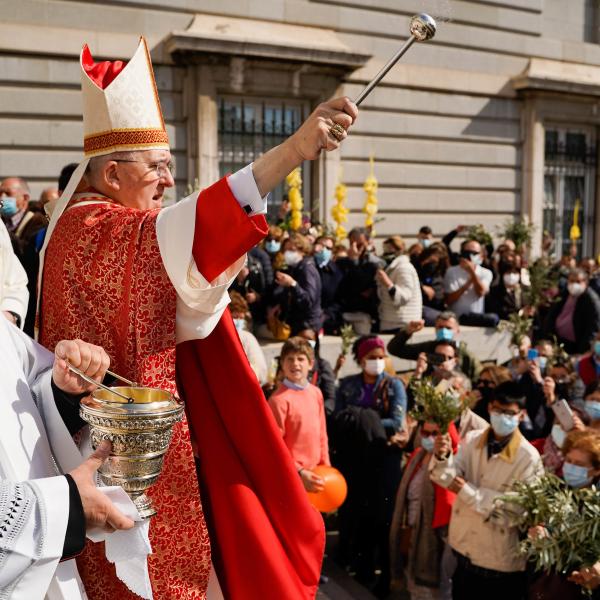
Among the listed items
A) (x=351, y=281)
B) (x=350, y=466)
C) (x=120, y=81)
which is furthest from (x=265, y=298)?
(x=120, y=81)

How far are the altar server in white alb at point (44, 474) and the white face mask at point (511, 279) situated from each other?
967 centimetres

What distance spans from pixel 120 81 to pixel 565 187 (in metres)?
Answer: 16.4

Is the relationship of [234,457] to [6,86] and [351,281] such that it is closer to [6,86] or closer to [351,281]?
[351,281]

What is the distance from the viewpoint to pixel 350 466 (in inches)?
237

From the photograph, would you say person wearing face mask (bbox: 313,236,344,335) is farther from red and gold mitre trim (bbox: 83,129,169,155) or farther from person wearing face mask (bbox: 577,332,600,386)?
red and gold mitre trim (bbox: 83,129,169,155)

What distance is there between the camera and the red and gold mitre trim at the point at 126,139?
2.57 m

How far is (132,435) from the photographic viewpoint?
1849 millimetres

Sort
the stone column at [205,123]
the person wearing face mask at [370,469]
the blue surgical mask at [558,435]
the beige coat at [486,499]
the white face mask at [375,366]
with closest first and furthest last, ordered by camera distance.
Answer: the beige coat at [486,499], the blue surgical mask at [558,435], the person wearing face mask at [370,469], the white face mask at [375,366], the stone column at [205,123]

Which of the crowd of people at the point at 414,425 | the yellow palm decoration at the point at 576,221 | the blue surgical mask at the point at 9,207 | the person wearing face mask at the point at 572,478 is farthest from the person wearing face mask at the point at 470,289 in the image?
the person wearing face mask at the point at 572,478

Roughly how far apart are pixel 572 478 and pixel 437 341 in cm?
276

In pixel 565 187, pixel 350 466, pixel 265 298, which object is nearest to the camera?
pixel 350 466

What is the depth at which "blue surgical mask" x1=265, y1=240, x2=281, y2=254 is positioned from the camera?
961 cm

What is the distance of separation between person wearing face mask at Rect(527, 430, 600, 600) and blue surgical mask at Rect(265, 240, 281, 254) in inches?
215

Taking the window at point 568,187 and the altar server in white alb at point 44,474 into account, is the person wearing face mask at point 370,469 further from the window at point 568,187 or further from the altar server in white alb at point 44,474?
the window at point 568,187
